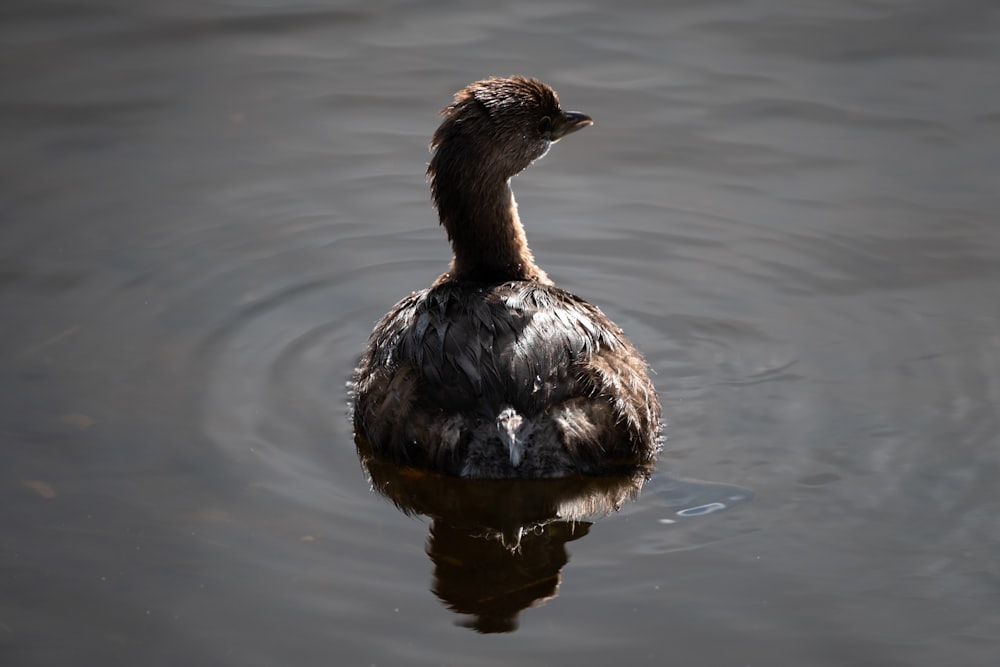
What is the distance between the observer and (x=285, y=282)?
8836 mm

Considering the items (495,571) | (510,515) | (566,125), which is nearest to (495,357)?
(510,515)

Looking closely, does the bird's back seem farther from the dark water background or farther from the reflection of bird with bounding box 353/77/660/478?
the dark water background

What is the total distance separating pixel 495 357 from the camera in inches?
263

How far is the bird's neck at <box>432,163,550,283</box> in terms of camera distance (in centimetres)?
758

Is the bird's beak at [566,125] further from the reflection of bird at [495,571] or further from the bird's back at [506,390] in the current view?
the reflection of bird at [495,571]

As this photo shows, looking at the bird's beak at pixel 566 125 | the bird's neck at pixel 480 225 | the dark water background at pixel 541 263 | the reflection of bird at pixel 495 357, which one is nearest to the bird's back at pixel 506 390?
the reflection of bird at pixel 495 357

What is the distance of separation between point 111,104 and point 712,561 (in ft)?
21.7

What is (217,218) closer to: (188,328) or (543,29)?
(188,328)

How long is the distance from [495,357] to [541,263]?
2.47 meters

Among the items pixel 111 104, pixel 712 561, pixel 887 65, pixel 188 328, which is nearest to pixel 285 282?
pixel 188 328

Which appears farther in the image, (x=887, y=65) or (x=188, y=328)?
(x=887, y=65)

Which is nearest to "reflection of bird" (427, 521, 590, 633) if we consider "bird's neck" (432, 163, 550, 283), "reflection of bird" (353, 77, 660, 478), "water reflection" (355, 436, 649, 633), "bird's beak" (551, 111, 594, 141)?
"water reflection" (355, 436, 649, 633)

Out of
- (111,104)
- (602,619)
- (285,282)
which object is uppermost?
(111,104)

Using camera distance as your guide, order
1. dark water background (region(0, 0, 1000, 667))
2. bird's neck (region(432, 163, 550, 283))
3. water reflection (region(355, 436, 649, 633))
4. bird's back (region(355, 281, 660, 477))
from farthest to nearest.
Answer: bird's neck (region(432, 163, 550, 283)) → bird's back (region(355, 281, 660, 477)) → water reflection (region(355, 436, 649, 633)) → dark water background (region(0, 0, 1000, 667))
